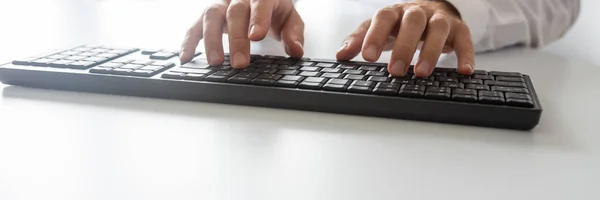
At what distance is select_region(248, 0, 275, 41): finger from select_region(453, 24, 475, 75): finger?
0.20 m

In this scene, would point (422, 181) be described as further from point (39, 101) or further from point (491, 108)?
point (39, 101)

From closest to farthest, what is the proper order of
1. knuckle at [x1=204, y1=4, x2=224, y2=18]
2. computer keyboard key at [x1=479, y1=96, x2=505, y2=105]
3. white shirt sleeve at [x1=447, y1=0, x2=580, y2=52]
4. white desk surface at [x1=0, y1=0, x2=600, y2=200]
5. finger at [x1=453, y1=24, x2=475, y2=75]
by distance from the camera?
white desk surface at [x1=0, y1=0, x2=600, y2=200]
computer keyboard key at [x1=479, y1=96, x2=505, y2=105]
finger at [x1=453, y1=24, x2=475, y2=75]
knuckle at [x1=204, y1=4, x2=224, y2=18]
white shirt sleeve at [x1=447, y1=0, x2=580, y2=52]

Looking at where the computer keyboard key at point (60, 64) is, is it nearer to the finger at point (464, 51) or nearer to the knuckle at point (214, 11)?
the knuckle at point (214, 11)

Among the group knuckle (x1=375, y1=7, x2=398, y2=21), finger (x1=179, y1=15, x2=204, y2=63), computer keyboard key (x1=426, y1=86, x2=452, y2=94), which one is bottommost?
computer keyboard key (x1=426, y1=86, x2=452, y2=94)

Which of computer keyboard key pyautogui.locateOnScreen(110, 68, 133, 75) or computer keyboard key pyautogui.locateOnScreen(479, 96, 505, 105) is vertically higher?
computer keyboard key pyautogui.locateOnScreen(110, 68, 133, 75)

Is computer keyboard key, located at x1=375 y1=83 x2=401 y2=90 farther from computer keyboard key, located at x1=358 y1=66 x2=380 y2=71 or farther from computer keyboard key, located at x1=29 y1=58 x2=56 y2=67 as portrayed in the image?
computer keyboard key, located at x1=29 y1=58 x2=56 y2=67

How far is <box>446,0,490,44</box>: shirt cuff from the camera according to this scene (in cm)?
68

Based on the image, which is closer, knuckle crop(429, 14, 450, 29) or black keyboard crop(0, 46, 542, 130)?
black keyboard crop(0, 46, 542, 130)

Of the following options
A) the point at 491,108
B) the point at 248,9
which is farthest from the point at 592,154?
the point at 248,9

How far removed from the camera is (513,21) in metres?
0.74

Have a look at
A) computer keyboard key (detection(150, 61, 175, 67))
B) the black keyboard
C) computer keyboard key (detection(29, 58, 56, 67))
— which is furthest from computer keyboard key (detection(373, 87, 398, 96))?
computer keyboard key (detection(29, 58, 56, 67))

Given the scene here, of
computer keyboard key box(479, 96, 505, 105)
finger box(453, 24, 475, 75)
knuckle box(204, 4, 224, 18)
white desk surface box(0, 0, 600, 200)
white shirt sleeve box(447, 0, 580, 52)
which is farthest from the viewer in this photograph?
white shirt sleeve box(447, 0, 580, 52)

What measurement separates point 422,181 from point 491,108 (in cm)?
12

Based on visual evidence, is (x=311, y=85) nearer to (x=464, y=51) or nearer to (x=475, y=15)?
(x=464, y=51)
